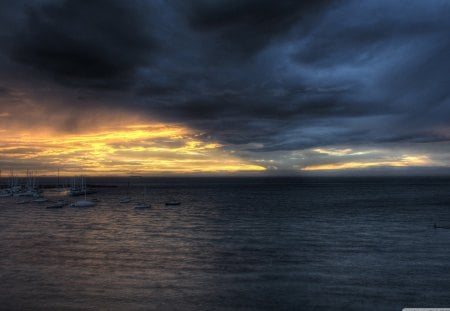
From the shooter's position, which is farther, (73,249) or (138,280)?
(73,249)

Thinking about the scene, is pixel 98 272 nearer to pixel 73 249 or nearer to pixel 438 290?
pixel 73 249

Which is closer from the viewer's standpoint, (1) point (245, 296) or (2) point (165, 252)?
(1) point (245, 296)

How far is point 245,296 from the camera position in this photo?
32875mm

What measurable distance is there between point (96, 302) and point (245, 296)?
11828 mm

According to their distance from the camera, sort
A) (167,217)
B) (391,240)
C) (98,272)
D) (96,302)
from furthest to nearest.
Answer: (167,217), (391,240), (98,272), (96,302)

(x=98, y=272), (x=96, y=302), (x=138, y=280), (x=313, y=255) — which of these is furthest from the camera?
(x=313, y=255)

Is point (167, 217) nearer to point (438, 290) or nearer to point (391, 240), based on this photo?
point (391, 240)

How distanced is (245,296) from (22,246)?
36935 mm

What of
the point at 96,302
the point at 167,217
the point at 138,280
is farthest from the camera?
the point at 167,217

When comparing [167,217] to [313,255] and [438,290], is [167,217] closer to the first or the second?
[313,255]

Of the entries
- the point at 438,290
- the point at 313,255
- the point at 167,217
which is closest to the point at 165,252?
the point at 313,255

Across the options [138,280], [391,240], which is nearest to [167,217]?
[391,240]

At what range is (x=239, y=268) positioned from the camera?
42562 millimetres

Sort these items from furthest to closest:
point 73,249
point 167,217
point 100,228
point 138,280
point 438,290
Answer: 1. point 167,217
2. point 100,228
3. point 73,249
4. point 138,280
5. point 438,290
